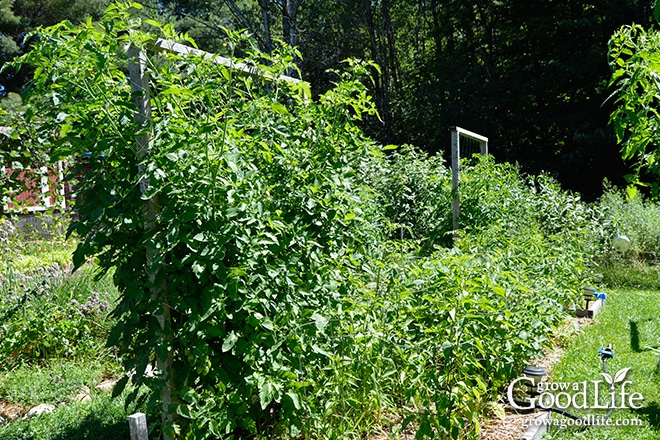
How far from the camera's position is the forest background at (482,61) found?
16328 millimetres

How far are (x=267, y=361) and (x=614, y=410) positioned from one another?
2.39 m

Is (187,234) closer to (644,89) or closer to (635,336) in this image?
(644,89)

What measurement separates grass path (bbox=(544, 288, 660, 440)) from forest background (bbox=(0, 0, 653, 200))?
10355 millimetres

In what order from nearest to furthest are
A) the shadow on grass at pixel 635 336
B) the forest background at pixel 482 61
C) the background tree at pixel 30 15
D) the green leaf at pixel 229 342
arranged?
the green leaf at pixel 229 342, the shadow on grass at pixel 635 336, the forest background at pixel 482 61, the background tree at pixel 30 15

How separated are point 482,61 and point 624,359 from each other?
17071 millimetres

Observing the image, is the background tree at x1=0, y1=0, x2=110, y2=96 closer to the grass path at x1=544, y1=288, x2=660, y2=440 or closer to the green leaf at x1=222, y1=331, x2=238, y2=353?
the grass path at x1=544, y1=288, x2=660, y2=440

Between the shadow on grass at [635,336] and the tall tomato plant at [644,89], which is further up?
the tall tomato plant at [644,89]

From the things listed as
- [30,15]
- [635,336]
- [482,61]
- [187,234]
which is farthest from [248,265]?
[30,15]

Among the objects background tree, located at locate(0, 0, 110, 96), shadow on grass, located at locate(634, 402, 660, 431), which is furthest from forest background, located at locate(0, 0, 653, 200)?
shadow on grass, located at locate(634, 402, 660, 431)

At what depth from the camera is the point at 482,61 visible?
65.2 feet

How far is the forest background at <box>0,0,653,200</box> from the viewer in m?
16.3

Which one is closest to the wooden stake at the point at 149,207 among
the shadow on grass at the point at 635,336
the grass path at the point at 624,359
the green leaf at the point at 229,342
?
the green leaf at the point at 229,342

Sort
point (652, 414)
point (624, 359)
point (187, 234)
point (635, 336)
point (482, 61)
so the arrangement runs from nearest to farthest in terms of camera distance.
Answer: point (187, 234), point (652, 414), point (624, 359), point (635, 336), point (482, 61)

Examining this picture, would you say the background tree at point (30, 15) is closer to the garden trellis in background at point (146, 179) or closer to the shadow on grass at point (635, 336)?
the garden trellis in background at point (146, 179)
